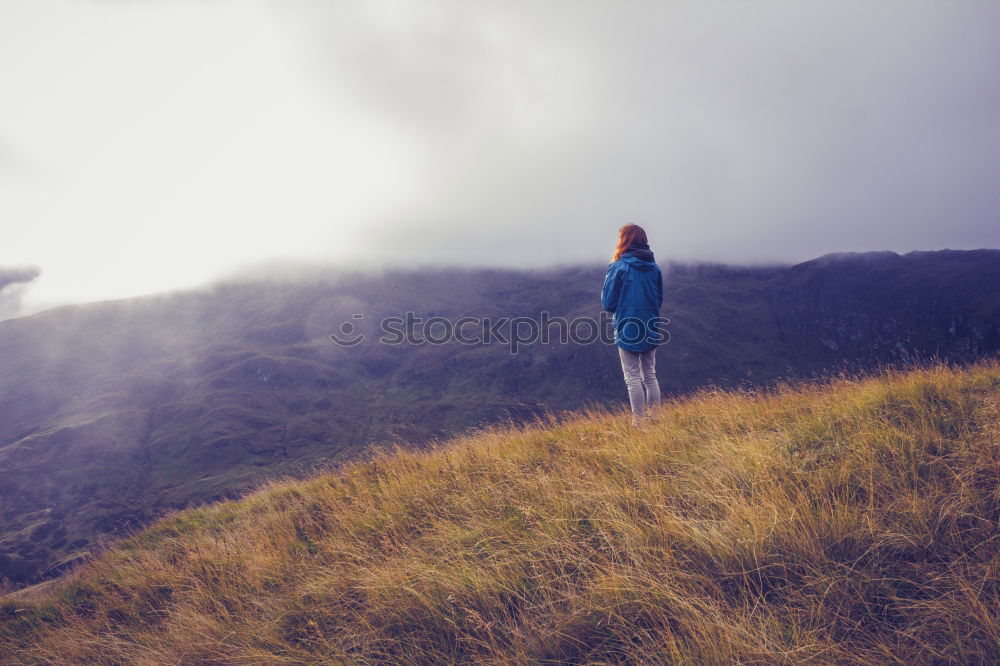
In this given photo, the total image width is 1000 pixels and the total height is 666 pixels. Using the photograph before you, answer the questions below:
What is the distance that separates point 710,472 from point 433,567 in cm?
247

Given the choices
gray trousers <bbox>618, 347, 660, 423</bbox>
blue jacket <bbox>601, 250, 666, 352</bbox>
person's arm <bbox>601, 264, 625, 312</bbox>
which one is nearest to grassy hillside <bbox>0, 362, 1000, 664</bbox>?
gray trousers <bbox>618, 347, 660, 423</bbox>

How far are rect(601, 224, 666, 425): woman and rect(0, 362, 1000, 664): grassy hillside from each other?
1.32 metres

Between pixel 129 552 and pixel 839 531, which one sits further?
pixel 129 552

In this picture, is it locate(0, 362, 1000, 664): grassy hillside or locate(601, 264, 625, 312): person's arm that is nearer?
locate(0, 362, 1000, 664): grassy hillside

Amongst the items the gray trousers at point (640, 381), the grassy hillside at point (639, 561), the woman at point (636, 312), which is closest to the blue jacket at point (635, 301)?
the woman at point (636, 312)

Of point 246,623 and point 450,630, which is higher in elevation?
point 450,630

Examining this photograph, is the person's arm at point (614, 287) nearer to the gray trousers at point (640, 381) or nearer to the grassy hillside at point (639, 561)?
the gray trousers at point (640, 381)

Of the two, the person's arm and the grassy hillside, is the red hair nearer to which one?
the person's arm

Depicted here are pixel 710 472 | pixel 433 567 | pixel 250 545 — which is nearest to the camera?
pixel 433 567

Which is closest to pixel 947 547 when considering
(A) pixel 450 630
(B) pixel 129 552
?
(A) pixel 450 630

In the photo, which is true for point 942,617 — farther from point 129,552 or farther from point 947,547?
point 129,552

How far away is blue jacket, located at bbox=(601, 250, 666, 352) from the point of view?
264 inches

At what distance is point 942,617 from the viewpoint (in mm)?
2037

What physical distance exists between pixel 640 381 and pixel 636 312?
3.62 ft
